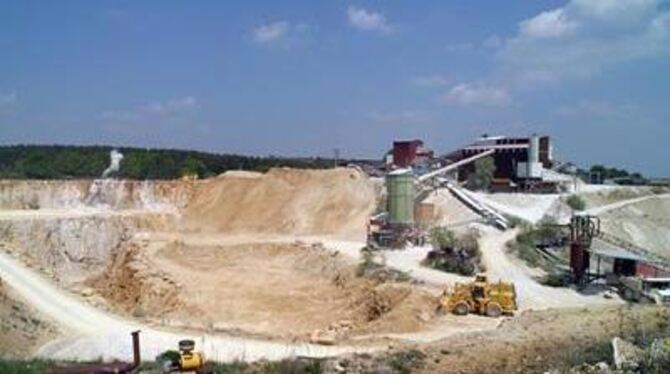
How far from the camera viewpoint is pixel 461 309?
29.7m

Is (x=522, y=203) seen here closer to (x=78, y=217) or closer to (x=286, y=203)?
(x=286, y=203)

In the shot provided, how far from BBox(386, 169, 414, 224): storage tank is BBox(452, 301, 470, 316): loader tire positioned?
16.1m

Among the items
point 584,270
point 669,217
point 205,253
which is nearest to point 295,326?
point 584,270

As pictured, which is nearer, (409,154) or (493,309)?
(493,309)

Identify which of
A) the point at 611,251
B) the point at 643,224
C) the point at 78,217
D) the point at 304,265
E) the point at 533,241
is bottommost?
the point at 304,265

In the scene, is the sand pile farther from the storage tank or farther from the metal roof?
the storage tank

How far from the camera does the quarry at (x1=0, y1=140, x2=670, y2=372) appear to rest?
25.8 m

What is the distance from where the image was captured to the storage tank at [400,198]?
45781mm

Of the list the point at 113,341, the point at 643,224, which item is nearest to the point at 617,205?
the point at 643,224

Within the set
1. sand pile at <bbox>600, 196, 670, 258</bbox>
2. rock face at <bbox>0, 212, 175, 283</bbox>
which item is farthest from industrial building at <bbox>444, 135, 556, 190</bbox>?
→ rock face at <bbox>0, 212, 175, 283</bbox>

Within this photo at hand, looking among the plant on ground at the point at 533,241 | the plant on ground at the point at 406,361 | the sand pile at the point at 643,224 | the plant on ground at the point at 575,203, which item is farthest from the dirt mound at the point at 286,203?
the plant on ground at the point at 406,361

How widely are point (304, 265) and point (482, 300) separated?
54.5 feet

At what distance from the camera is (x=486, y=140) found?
70.7 m

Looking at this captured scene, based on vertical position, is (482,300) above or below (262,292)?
above
